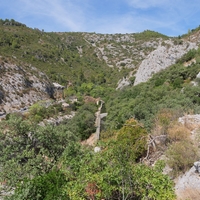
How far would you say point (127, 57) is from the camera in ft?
340

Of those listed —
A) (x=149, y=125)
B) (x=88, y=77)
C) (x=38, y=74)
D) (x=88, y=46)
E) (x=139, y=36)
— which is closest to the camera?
(x=149, y=125)

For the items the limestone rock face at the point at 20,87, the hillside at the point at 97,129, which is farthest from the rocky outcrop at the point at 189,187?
the limestone rock face at the point at 20,87

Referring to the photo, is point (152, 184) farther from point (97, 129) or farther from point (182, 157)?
point (97, 129)

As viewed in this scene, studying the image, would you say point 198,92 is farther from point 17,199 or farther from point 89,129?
point 17,199

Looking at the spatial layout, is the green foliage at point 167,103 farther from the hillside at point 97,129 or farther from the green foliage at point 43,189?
the green foliage at point 43,189

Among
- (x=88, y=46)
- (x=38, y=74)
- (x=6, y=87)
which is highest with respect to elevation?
(x=88, y=46)

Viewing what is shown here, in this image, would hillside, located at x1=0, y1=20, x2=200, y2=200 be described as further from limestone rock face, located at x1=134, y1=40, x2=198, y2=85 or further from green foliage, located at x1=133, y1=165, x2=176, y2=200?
limestone rock face, located at x1=134, y1=40, x2=198, y2=85

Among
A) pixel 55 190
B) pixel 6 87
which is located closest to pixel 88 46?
pixel 6 87

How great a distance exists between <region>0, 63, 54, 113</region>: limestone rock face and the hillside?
0.27m

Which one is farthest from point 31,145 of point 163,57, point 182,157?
point 163,57

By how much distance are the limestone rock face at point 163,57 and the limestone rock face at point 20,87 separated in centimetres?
2673

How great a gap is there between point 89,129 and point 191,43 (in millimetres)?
32709

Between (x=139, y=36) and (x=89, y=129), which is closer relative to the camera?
(x=89, y=129)

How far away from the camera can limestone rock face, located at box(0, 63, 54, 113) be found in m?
45.1
